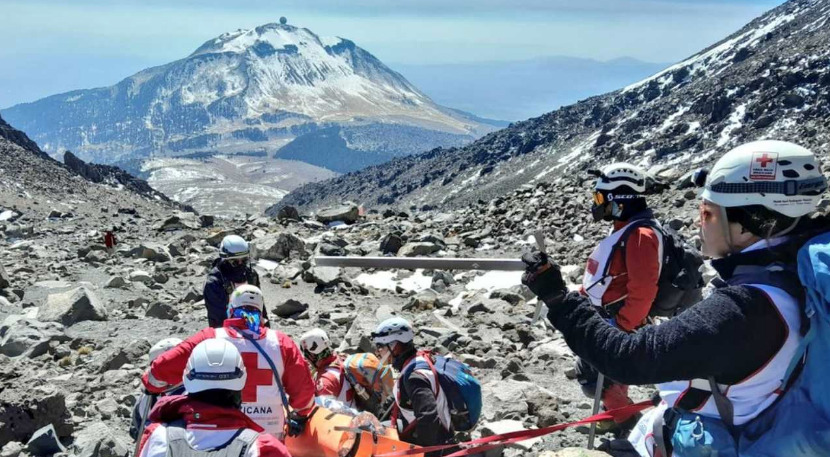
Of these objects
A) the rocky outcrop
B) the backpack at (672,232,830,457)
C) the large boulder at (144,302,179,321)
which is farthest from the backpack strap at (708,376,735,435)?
the rocky outcrop

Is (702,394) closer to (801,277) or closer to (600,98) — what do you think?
(801,277)

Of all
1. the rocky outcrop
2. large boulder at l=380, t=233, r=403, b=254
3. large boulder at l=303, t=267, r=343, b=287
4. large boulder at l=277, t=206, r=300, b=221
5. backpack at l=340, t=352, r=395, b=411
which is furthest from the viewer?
the rocky outcrop

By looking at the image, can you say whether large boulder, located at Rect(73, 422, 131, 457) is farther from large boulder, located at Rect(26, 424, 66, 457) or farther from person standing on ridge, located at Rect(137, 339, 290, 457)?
person standing on ridge, located at Rect(137, 339, 290, 457)

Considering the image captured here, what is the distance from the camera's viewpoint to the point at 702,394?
275cm

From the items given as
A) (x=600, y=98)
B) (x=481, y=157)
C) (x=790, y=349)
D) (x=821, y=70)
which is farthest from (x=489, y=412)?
(x=600, y=98)

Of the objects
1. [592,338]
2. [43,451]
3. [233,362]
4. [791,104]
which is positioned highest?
[791,104]

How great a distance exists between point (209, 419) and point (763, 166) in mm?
2799

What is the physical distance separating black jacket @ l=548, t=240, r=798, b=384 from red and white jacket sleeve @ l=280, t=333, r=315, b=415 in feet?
10.3

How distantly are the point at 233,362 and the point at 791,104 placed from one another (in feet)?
194

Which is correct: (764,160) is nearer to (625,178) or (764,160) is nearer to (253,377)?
(625,178)

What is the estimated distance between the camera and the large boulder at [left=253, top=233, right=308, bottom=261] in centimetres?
1959

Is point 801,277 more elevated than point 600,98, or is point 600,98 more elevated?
point 600,98

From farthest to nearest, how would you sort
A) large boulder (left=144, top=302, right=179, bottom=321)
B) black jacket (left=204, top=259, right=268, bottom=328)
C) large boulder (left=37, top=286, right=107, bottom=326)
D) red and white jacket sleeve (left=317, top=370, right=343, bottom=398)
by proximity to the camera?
large boulder (left=144, top=302, right=179, bottom=321) → large boulder (left=37, top=286, right=107, bottom=326) → black jacket (left=204, top=259, right=268, bottom=328) → red and white jacket sleeve (left=317, top=370, right=343, bottom=398)

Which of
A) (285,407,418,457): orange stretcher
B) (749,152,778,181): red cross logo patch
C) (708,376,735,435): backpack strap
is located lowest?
(285,407,418,457): orange stretcher
